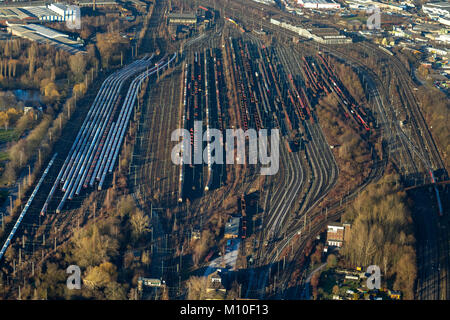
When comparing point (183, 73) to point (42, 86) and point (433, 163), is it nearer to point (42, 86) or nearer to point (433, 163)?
point (42, 86)

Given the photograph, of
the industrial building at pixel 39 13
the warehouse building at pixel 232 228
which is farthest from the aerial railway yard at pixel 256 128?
the industrial building at pixel 39 13

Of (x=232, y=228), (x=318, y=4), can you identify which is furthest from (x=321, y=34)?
(x=232, y=228)

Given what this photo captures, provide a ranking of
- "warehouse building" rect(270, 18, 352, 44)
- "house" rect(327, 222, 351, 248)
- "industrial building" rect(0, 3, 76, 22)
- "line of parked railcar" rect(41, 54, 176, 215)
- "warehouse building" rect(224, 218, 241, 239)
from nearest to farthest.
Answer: "house" rect(327, 222, 351, 248)
"warehouse building" rect(224, 218, 241, 239)
"line of parked railcar" rect(41, 54, 176, 215)
"warehouse building" rect(270, 18, 352, 44)
"industrial building" rect(0, 3, 76, 22)

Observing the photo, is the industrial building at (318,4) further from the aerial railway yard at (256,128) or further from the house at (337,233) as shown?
the house at (337,233)

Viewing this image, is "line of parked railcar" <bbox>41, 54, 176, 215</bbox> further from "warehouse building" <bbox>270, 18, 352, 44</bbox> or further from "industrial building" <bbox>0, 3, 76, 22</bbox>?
"warehouse building" <bbox>270, 18, 352, 44</bbox>

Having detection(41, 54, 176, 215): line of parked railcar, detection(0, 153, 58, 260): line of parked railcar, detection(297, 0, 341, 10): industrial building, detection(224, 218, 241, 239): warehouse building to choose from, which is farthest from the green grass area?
detection(297, 0, 341, 10): industrial building

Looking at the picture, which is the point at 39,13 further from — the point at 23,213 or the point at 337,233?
the point at 337,233

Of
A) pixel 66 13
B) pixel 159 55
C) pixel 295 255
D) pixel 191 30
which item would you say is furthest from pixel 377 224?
pixel 66 13
